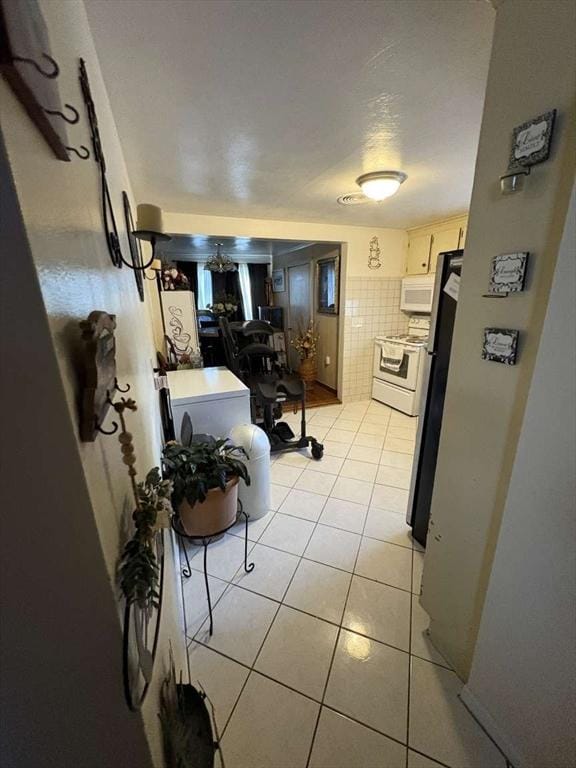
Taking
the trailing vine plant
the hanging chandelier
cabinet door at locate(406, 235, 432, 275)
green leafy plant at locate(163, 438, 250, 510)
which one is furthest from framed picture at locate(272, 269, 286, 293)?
the trailing vine plant

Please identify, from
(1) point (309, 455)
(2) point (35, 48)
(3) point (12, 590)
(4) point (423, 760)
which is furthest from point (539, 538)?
(1) point (309, 455)

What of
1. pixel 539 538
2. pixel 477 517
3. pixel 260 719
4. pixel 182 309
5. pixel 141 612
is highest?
pixel 182 309

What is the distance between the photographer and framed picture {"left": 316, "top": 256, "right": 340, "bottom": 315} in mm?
3949

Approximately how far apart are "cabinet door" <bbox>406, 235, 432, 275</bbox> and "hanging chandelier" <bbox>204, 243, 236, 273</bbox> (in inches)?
125

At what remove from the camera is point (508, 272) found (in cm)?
84

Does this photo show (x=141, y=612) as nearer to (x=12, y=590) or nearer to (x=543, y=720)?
(x=12, y=590)

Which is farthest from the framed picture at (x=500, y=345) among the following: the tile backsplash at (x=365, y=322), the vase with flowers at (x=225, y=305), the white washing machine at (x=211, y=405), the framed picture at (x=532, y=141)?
the vase with flowers at (x=225, y=305)

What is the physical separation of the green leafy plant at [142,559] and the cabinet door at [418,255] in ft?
12.7

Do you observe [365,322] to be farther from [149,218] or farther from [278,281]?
[149,218]

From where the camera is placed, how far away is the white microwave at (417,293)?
3485mm

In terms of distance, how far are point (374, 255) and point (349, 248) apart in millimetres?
362

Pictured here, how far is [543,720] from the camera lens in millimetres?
843

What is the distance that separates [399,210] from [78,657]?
3.52 metres

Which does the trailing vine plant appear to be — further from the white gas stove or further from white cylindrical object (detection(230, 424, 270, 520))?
the white gas stove
